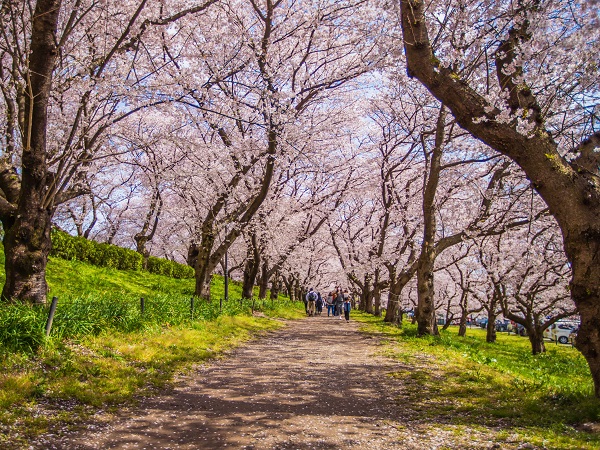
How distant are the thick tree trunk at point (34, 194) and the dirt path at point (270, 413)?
311 centimetres

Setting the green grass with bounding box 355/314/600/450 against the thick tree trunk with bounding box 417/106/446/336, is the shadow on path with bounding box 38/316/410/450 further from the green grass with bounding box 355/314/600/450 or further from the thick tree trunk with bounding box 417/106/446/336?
the thick tree trunk with bounding box 417/106/446/336

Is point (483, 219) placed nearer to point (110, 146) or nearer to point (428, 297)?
point (428, 297)

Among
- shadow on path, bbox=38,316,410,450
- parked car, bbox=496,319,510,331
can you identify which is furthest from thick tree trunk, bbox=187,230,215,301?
parked car, bbox=496,319,510,331

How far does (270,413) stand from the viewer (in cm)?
545

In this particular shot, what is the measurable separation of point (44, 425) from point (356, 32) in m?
11.7

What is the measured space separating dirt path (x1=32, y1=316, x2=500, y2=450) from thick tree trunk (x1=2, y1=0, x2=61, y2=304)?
311 cm

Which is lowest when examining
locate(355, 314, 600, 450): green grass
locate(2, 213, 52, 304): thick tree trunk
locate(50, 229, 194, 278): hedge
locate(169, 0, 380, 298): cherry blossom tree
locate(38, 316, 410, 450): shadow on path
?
locate(38, 316, 410, 450): shadow on path

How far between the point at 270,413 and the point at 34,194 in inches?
214

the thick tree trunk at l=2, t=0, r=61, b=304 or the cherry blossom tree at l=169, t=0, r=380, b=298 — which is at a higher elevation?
the cherry blossom tree at l=169, t=0, r=380, b=298

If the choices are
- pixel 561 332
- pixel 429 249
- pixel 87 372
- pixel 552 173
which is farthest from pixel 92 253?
pixel 561 332

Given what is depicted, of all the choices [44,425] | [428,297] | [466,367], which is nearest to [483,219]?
[428,297]

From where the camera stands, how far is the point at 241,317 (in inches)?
617

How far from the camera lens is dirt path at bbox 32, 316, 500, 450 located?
444 centimetres

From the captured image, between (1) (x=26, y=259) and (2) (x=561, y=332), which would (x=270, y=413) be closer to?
(1) (x=26, y=259)
